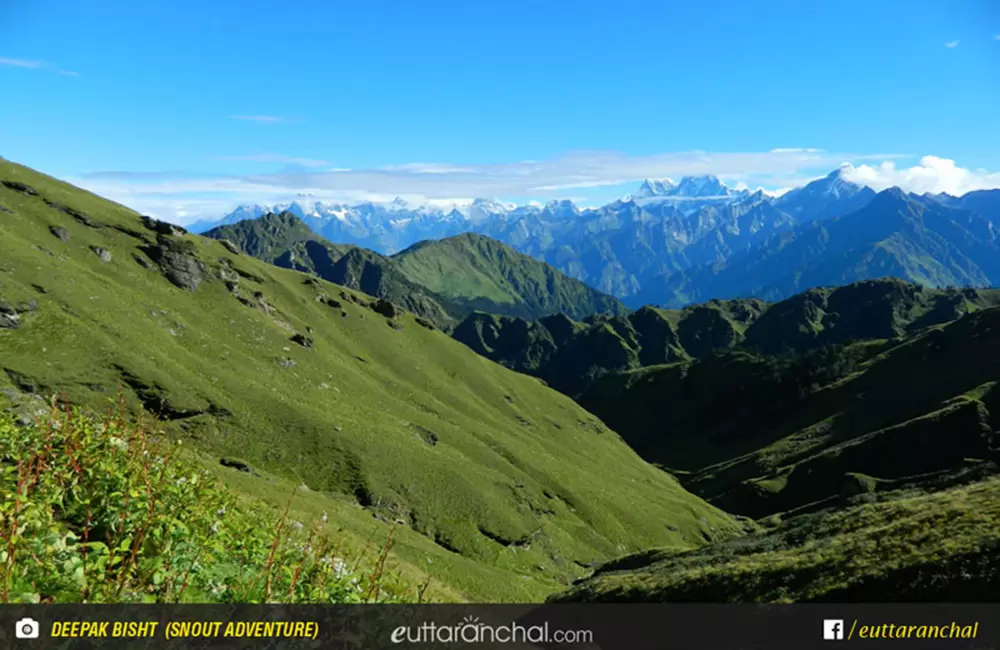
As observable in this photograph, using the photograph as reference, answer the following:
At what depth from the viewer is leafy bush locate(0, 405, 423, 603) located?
6.70 m

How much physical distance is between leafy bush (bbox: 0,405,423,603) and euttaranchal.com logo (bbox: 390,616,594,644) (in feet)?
2.35

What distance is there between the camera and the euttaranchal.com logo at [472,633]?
8797mm

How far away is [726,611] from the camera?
89.8ft

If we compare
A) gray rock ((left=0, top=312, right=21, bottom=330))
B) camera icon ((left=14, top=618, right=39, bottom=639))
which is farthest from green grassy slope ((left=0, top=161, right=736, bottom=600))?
camera icon ((left=14, top=618, right=39, bottom=639))

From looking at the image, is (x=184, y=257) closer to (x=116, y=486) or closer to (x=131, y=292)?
(x=131, y=292)

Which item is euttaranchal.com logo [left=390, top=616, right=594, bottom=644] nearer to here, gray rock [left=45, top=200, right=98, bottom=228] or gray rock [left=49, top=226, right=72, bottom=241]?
gray rock [left=49, top=226, right=72, bottom=241]

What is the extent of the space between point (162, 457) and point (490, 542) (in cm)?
6326

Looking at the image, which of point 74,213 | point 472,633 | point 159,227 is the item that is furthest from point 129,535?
point 159,227

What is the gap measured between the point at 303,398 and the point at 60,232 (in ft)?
154

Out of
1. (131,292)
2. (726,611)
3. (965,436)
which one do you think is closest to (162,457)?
(726,611)

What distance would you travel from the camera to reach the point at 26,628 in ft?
20.2

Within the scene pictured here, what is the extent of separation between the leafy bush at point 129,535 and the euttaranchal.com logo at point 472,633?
717mm

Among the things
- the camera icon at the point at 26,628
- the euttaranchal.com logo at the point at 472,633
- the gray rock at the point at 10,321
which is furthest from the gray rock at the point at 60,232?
the euttaranchal.com logo at the point at 472,633

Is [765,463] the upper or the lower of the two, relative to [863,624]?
lower
